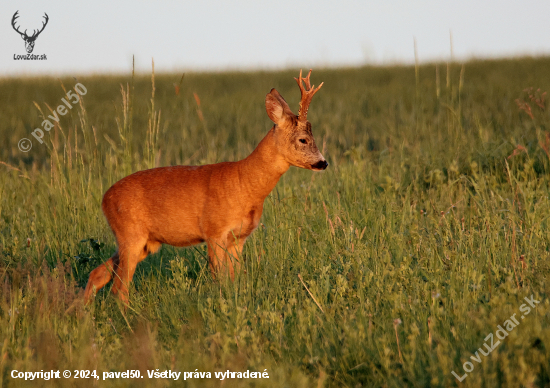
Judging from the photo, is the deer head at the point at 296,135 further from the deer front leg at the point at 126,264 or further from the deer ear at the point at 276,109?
the deer front leg at the point at 126,264

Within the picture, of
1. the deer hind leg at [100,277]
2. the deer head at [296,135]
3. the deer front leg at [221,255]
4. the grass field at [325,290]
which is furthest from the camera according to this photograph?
the deer hind leg at [100,277]

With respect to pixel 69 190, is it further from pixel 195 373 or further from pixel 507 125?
pixel 507 125

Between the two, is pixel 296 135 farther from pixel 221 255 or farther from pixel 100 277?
pixel 100 277

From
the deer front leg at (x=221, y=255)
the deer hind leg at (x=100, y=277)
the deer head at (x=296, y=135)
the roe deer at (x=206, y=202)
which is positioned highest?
the deer head at (x=296, y=135)

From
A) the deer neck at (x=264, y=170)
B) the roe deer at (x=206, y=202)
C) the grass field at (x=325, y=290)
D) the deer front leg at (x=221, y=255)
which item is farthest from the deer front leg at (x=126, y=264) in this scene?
the deer neck at (x=264, y=170)

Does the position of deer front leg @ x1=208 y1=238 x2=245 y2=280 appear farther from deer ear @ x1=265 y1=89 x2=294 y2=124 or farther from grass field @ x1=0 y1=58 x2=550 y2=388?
deer ear @ x1=265 y1=89 x2=294 y2=124

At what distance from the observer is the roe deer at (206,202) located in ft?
14.3

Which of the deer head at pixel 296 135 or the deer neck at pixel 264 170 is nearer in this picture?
the deer head at pixel 296 135

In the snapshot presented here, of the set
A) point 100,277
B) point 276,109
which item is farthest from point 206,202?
point 100,277

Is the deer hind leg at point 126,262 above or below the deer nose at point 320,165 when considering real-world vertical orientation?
below

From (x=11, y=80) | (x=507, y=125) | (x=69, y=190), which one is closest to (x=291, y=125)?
(x=69, y=190)

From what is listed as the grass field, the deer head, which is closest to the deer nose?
the deer head

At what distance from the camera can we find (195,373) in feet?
8.18

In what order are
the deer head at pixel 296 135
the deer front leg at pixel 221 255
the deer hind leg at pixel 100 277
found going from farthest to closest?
the deer hind leg at pixel 100 277
the deer head at pixel 296 135
the deer front leg at pixel 221 255
